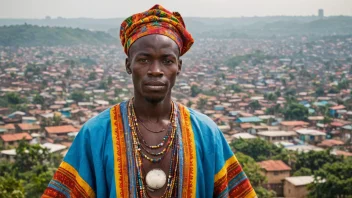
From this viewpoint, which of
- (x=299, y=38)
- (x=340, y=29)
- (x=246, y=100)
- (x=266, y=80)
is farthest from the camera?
(x=340, y=29)

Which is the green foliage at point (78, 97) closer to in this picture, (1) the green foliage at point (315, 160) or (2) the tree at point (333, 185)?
(1) the green foliage at point (315, 160)

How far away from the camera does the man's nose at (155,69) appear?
3.94 feet

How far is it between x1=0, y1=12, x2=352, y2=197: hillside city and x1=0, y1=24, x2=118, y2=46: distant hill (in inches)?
1181

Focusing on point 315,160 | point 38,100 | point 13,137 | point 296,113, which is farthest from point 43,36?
point 315,160

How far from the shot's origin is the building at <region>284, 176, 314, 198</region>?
36.0 ft

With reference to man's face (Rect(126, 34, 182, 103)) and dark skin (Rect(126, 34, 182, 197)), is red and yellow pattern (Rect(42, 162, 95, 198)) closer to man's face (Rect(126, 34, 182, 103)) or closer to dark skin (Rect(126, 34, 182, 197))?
dark skin (Rect(126, 34, 182, 197))

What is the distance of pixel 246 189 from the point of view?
4.33 feet

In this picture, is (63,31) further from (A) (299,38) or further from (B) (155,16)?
(B) (155,16)

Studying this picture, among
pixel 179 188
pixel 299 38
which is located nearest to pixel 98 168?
pixel 179 188

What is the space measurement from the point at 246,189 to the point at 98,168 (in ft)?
1.39

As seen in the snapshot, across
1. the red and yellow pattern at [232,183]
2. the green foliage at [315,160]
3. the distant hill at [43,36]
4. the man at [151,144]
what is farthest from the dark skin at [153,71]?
the distant hill at [43,36]

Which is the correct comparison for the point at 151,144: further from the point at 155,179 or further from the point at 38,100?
the point at 38,100

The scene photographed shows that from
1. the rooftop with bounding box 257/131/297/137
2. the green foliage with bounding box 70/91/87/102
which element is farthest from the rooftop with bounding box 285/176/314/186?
the green foliage with bounding box 70/91/87/102

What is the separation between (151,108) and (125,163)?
169mm
